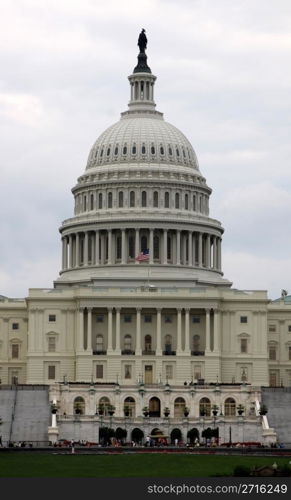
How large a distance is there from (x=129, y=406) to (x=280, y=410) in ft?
51.8

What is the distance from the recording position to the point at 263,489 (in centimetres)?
9775

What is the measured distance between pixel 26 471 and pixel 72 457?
18921 millimetres

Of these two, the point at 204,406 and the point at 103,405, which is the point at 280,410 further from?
the point at 103,405

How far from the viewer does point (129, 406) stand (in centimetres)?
18288

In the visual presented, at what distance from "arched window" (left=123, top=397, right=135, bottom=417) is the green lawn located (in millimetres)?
39608

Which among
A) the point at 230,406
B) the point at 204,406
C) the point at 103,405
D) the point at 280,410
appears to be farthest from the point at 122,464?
the point at 230,406

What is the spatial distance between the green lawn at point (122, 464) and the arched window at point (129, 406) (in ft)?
130

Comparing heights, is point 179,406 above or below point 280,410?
above

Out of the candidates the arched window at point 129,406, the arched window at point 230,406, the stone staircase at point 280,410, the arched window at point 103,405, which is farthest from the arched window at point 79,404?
the stone staircase at point 280,410

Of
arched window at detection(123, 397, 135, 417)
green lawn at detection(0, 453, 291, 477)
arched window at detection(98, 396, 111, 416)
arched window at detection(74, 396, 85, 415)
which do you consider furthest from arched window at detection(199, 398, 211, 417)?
green lawn at detection(0, 453, 291, 477)

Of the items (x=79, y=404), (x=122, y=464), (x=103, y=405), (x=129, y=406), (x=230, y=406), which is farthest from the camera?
(x=230, y=406)

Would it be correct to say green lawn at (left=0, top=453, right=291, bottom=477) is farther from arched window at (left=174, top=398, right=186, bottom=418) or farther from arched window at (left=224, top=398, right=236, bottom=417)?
arched window at (left=224, top=398, right=236, bottom=417)

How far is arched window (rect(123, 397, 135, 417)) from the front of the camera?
18182 cm

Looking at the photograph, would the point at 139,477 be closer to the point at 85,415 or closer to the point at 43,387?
the point at 85,415
